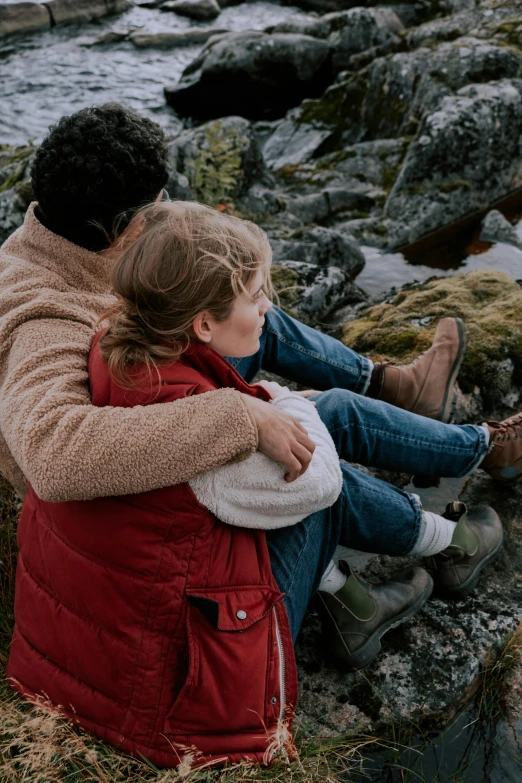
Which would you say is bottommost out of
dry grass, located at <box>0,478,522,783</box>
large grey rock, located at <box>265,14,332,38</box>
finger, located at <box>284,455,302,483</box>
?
dry grass, located at <box>0,478,522,783</box>

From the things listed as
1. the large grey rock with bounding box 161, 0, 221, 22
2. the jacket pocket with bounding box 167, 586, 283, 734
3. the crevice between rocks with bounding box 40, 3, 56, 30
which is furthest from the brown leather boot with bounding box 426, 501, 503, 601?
the large grey rock with bounding box 161, 0, 221, 22

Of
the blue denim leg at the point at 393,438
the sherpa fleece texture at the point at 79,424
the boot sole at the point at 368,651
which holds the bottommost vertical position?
the boot sole at the point at 368,651

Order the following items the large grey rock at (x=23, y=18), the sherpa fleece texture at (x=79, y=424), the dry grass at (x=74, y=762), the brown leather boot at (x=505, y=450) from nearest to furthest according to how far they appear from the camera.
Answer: the sherpa fleece texture at (x=79, y=424) < the dry grass at (x=74, y=762) < the brown leather boot at (x=505, y=450) < the large grey rock at (x=23, y=18)

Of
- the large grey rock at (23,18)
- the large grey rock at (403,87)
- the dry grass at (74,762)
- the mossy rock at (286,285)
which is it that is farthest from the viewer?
the large grey rock at (23,18)

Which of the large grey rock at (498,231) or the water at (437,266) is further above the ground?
the large grey rock at (498,231)

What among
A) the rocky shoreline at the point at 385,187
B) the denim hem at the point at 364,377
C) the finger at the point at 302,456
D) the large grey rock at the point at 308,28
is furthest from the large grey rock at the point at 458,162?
the large grey rock at the point at 308,28

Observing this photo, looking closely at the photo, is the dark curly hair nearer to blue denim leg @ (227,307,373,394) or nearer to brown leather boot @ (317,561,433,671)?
blue denim leg @ (227,307,373,394)

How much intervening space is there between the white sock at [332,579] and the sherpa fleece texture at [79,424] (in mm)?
901

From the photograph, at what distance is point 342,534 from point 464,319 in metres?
2.26

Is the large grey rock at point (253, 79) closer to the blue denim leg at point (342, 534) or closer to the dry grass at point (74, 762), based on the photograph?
the blue denim leg at point (342, 534)

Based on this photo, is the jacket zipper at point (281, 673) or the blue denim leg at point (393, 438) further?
the blue denim leg at point (393, 438)

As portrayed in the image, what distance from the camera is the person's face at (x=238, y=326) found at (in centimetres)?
213

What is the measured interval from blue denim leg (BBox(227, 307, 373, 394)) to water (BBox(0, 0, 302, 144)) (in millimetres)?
8671

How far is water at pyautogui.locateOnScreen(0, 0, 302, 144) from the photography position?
11828 mm
